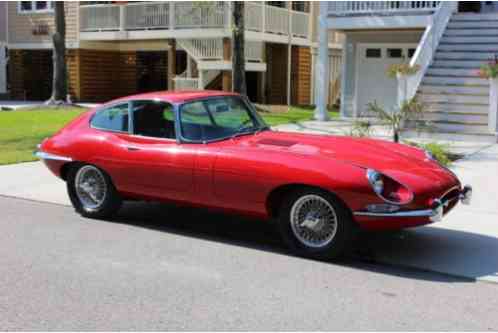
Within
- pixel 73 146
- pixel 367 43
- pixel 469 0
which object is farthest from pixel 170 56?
pixel 73 146

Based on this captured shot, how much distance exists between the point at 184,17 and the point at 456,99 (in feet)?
38.8

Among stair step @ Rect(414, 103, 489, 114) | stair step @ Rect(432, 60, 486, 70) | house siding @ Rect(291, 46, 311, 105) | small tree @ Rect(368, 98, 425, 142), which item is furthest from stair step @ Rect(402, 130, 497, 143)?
house siding @ Rect(291, 46, 311, 105)

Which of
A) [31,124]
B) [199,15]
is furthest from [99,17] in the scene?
[31,124]

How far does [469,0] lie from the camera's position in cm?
1873

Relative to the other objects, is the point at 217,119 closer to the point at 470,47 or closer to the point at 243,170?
the point at 243,170

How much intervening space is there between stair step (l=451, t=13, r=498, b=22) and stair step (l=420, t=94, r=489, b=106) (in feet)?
11.7

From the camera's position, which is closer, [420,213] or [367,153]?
[420,213]

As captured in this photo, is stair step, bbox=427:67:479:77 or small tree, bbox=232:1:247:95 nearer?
stair step, bbox=427:67:479:77

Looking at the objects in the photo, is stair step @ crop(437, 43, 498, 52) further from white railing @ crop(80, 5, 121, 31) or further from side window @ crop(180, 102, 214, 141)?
white railing @ crop(80, 5, 121, 31)

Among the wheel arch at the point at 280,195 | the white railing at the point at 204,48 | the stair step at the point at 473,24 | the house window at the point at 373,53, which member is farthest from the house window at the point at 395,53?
the wheel arch at the point at 280,195

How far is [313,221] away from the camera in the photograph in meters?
5.84

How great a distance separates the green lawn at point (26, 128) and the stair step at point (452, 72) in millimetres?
9021

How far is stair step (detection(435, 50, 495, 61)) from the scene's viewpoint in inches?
636


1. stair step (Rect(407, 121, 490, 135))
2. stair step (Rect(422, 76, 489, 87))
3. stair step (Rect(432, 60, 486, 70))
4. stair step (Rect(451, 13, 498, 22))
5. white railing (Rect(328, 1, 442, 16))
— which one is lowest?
stair step (Rect(407, 121, 490, 135))
